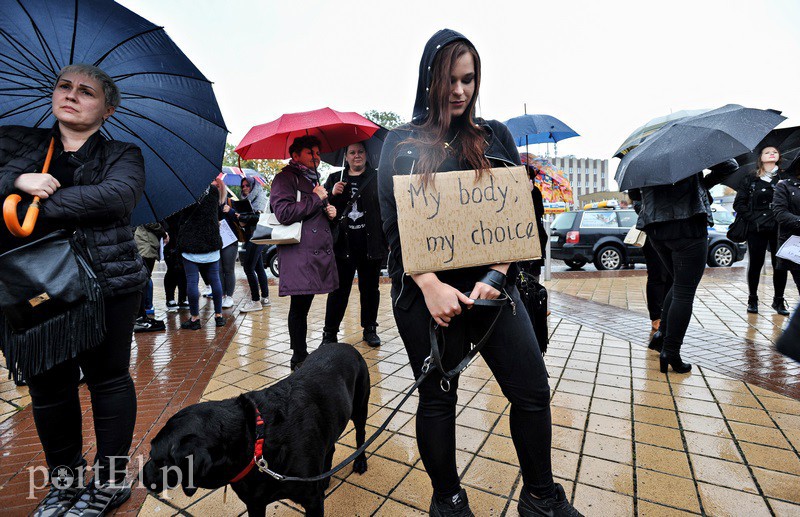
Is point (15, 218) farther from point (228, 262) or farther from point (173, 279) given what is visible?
point (173, 279)

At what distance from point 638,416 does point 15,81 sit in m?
4.05

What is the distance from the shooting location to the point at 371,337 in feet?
15.0

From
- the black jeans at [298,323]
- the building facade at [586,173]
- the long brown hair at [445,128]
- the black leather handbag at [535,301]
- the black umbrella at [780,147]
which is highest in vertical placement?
the building facade at [586,173]

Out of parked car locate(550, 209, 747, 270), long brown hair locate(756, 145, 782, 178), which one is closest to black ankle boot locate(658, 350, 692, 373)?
long brown hair locate(756, 145, 782, 178)

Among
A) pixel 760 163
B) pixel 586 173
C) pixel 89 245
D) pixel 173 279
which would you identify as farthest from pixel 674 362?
pixel 586 173

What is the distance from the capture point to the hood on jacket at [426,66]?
60.2 inches

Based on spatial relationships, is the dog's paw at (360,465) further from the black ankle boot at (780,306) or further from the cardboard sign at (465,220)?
the black ankle boot at (780,306)

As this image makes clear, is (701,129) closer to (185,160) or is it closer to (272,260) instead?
(185,160)

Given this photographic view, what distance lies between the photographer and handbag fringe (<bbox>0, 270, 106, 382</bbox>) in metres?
1.69

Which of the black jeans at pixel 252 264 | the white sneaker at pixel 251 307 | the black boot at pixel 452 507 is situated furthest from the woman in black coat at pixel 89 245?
the black jeans at pixel 252 264

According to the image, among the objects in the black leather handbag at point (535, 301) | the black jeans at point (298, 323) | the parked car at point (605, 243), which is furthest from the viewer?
the parked car at point (605, 243)

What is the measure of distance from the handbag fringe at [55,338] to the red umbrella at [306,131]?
2124mm

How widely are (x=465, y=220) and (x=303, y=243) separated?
7.58 feet

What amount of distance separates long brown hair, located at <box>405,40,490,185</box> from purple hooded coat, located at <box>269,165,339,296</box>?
211cm
